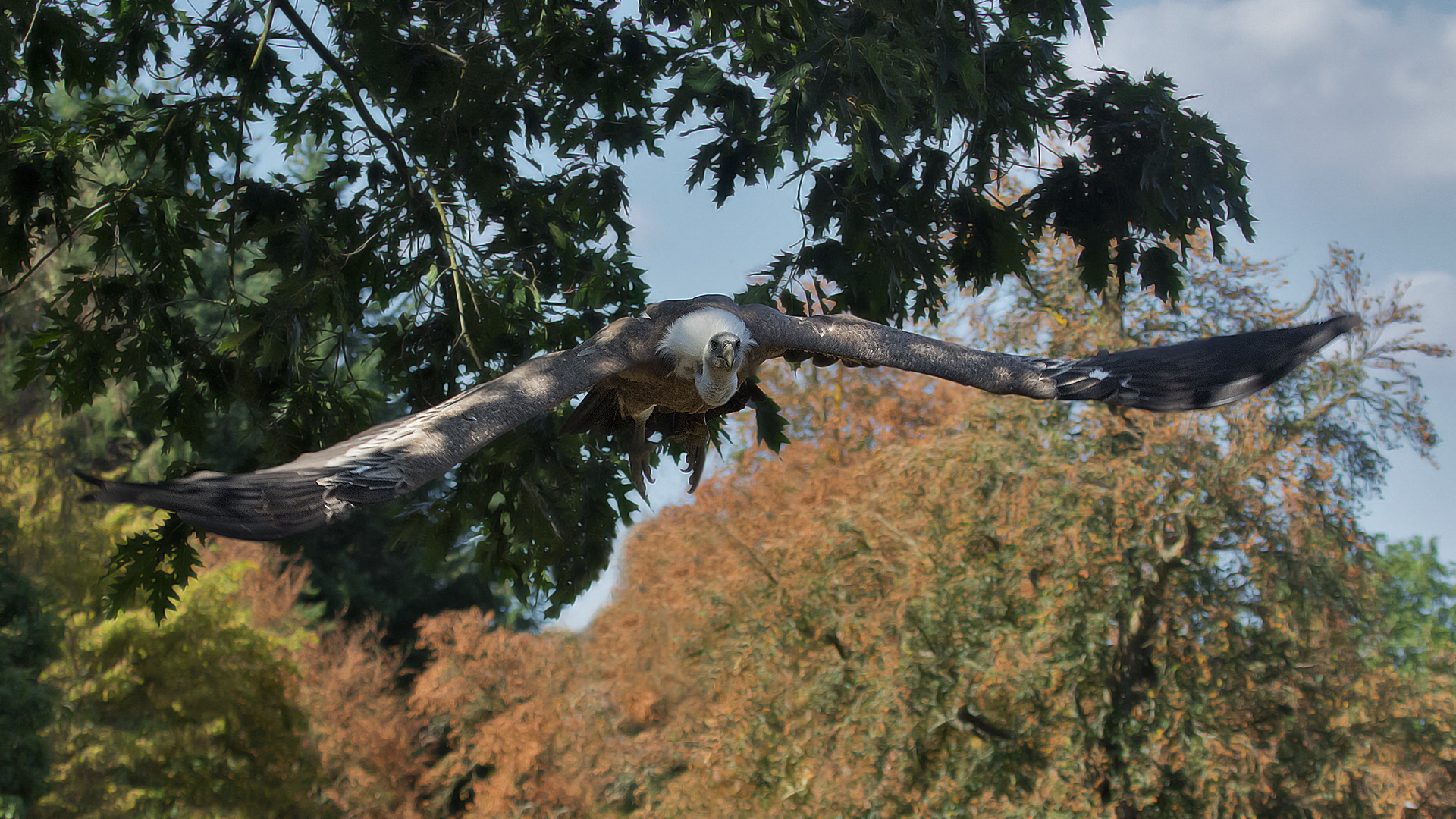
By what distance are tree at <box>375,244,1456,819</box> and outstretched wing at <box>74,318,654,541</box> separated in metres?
7.96

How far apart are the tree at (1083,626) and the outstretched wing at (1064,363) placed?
6.61 metres

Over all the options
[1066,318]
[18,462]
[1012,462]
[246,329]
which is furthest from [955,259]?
[18,462]

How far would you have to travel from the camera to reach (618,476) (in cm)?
577

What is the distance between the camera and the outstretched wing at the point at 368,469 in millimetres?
3180

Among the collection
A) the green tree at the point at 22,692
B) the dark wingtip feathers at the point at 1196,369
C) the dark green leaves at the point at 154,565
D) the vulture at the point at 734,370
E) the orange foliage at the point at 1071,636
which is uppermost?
the green tree at the point at 22,692

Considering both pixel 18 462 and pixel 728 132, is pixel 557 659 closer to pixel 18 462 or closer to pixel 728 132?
pixel 18 462

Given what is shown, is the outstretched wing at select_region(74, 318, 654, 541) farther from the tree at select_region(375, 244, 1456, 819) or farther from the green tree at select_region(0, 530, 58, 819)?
the green tree at select_region(0, 530, 58, 819)

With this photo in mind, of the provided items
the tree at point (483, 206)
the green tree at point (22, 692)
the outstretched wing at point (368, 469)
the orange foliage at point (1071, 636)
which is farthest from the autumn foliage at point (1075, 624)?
the outstretched wing at point (368, 469)

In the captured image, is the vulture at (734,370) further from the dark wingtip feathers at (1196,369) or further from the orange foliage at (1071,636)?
the orange foliage at (1071,636)

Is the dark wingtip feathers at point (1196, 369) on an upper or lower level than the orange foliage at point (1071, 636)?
upper

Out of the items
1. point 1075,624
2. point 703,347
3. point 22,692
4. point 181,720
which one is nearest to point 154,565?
point 703,347

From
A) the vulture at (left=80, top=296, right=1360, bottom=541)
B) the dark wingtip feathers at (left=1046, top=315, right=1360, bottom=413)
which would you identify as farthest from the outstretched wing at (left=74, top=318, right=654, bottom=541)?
the dark wingtip feathers at (left=1046, top=315, right=1360, bottom=413)

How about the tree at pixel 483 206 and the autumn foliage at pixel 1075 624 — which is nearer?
the tree at pixel 483 206

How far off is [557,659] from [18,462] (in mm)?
7513
